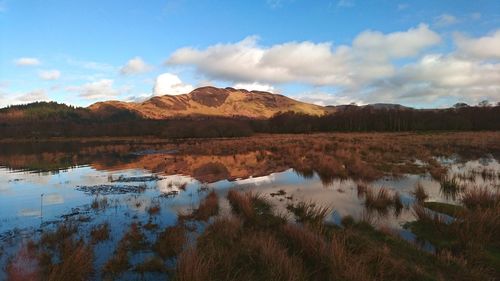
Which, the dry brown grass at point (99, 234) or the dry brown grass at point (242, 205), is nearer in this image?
the dry brown grass at point (99, 234)

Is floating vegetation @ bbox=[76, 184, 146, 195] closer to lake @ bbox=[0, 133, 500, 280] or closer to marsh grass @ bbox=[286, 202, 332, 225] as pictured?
lake @ bbox=[0, 133, 500, 280]

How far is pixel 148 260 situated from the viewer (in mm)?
8641

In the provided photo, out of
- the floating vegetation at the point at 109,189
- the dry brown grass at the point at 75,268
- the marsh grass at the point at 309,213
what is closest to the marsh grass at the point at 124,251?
the dry brown grass at the point at 75,268

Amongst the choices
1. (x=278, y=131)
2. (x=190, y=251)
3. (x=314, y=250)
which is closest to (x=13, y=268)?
(x=190, y=251)

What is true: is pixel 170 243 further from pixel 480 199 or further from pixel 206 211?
pixel 480 199

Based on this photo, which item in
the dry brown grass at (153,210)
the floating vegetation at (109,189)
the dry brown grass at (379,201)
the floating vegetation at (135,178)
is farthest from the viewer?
the floating vegetation at (135,178)

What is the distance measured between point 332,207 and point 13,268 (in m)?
10.1

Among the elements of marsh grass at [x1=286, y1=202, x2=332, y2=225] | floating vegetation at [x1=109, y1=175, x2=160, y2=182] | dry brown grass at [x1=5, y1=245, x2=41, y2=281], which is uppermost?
marsh grass at [x1=286, y1=202, x2=332, y2=225]

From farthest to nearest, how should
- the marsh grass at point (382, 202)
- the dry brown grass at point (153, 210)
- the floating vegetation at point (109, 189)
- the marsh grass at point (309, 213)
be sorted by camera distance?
the floating vegetation at point (109, 189) → the dry brown grass at point (153, 210) → the marsh grass at point (382, 202) → the marsh grass at point (309, 213)

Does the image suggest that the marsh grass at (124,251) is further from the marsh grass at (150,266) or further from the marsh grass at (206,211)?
the marsh grass at (206,211)

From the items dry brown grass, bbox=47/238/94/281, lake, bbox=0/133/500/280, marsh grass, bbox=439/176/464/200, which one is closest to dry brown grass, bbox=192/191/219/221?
lake, bbox=0/133/500/280

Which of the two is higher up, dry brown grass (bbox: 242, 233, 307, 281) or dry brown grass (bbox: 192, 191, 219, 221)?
dry brown grass (bbox: 242, 233, 307, 281)

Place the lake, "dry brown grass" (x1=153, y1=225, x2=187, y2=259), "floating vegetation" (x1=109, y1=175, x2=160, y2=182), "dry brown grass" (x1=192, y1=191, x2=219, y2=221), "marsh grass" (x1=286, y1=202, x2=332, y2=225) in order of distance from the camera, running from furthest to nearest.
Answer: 1. "floating vegetation" (x1=109, y1=175, x2=160, y2=182)
2. "dry brown grass" (x1=192, y1=191, x2=219, y2=221)
3. the lake
4. "marsh grass" (x1=286, y1=202, x2=332, y2=225)
5. "dry brown grass" (x1=153, y1=225, x2=187, y2=259)

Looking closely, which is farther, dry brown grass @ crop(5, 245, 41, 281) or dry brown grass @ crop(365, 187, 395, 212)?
dry brown grass @ crop(365, 187, 395, 212)
